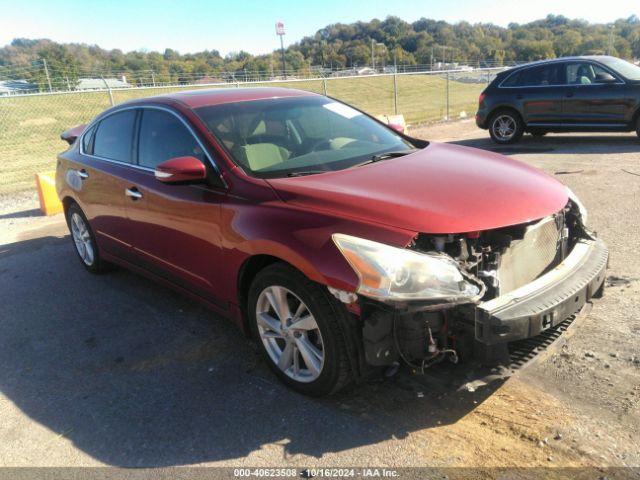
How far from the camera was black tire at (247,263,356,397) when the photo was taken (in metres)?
2.69

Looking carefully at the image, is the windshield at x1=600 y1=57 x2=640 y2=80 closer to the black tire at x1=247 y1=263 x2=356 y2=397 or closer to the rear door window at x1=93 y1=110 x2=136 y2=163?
the rear door window at x1=93 y1=110 x2=136 y2=163

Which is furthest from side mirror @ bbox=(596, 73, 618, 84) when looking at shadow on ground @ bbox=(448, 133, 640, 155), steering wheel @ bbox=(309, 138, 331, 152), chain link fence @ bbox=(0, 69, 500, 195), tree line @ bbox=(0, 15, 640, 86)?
tree line @ bbox=(0, 15, 640, 86)

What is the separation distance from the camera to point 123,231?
4.47 metres

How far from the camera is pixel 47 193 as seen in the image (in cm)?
807

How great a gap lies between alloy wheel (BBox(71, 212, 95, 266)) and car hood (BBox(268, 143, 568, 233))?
2.97 metres

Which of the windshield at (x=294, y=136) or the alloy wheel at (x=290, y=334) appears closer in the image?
the alloy wheel at (x=290, y=334)

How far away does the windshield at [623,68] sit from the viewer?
1017 cm

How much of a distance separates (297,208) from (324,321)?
63cm

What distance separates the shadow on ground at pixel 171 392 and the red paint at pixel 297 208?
16.4 inches

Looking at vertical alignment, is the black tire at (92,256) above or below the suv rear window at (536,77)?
below

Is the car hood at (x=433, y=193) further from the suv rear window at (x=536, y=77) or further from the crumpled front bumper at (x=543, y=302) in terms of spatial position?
the suv rear window at (x=536, y=77)

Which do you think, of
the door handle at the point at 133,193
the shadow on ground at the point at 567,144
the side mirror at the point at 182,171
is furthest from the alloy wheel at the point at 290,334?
the shadow on ground at the point at 567,144

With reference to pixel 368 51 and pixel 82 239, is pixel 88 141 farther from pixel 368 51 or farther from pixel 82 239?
pixel 368 51

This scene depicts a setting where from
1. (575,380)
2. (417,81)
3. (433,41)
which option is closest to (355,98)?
(417,81)
